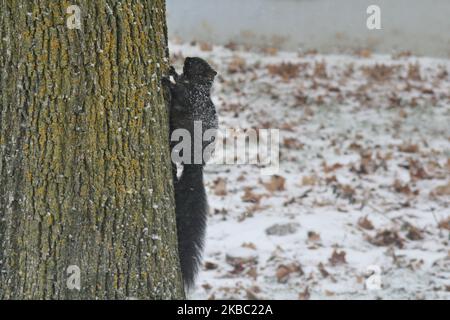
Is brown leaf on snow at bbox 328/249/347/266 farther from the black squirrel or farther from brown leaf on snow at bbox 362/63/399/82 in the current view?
brown leaf on snow at bbox 362/63/399/82

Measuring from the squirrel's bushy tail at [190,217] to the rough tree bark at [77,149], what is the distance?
1.74 feet

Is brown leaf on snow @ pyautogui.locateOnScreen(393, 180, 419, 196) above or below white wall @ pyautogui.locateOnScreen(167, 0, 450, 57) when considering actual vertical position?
below

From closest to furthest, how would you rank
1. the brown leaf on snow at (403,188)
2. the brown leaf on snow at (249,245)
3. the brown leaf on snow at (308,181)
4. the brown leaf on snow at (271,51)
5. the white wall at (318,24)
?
the brown leaf on snow at (249,245)
the brown leaf on snow at (403,188)
the brown leaf on snow at (308,181)
the brown leaf on snow at (271,51)
the white wall at (318,24)

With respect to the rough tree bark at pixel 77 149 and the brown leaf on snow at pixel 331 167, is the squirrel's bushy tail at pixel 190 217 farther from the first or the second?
the brown leaf on snow at pixel 331 167

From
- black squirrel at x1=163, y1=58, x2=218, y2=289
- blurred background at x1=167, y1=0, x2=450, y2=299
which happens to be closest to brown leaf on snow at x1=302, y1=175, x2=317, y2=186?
blurred background at x1=167, y1=0, x2=450, y2=299

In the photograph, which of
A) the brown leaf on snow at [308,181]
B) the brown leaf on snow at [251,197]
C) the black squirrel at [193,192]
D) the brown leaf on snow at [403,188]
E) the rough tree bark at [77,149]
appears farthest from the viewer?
the brown leaf on snow at [308,181]

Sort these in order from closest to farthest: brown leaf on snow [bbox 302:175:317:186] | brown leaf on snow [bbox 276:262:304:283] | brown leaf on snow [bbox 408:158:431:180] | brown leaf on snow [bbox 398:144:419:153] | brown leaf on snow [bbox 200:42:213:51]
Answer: brown leaf on snow [bbox 276:262:304:283]
brown leaf on snow [bbox 302:175:317:186]
brown leaf on snow [bbox 408:158:431:180]
brown leaf on snow [bbox 398:144:419:153]
brown leaf on snow [bbox 200:42:213:51]

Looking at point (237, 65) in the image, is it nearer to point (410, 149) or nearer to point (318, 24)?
point (318, 24)

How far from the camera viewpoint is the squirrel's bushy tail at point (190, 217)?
3.07 metres

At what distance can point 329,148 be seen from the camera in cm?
696

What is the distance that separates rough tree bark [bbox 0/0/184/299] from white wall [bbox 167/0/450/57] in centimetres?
853

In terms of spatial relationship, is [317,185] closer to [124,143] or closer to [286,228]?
[286,228]

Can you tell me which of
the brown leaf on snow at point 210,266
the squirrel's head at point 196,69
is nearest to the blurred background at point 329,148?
the brown leaf on snow at point 210,266

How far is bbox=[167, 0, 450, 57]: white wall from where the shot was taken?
10.8m
